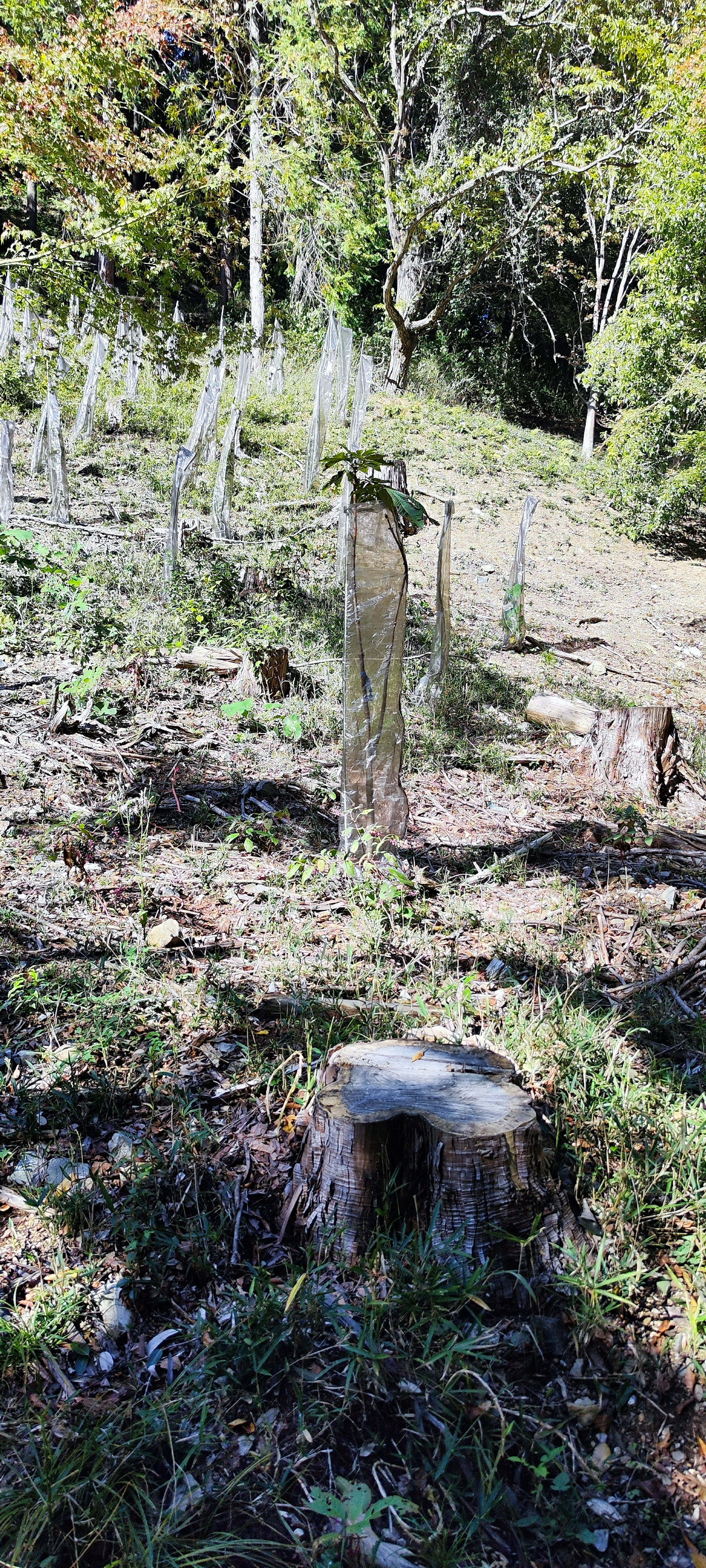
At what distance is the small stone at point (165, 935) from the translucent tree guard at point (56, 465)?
228 inches

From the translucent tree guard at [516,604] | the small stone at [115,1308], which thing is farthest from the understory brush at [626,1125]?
the translucent tree guard at [516,604]

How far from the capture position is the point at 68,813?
3.87 metres

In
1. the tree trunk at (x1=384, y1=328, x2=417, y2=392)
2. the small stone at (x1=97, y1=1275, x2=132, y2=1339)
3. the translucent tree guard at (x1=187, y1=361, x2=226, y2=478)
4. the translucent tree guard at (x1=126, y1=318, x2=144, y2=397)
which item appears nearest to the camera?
the small stone at (x1=97, y1=1275, x2=132, y2=1339)

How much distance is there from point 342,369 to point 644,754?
450 inches

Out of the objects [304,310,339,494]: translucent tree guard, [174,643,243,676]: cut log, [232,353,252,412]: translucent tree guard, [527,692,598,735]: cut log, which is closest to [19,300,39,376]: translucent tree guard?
[232,353,252,412]: translucent tree guard

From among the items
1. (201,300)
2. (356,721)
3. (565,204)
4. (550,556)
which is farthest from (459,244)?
(356,721)

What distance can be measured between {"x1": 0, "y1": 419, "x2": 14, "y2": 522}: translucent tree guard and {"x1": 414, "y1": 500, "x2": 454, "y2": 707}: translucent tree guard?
371cm

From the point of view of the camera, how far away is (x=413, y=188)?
15117 mm

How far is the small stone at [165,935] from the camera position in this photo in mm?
3018

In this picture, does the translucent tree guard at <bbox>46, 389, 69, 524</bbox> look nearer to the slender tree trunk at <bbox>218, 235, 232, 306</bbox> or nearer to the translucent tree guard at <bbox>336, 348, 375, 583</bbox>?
the translucent tree guard at <bbox>336, 348, 375, 583</bbox>

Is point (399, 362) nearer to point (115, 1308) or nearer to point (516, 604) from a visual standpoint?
point (516, 604)

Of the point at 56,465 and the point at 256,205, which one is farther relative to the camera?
the point at 256,205

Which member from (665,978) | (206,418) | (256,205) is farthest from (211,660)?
(256,205)

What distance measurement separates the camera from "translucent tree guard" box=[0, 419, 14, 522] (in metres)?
7.34
